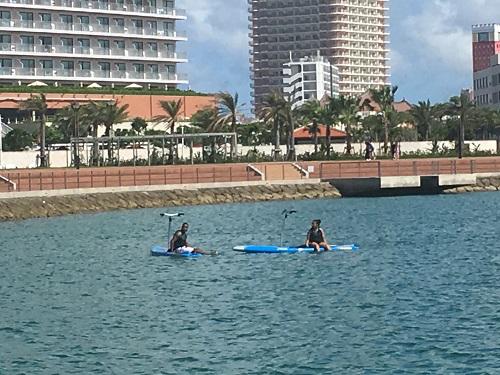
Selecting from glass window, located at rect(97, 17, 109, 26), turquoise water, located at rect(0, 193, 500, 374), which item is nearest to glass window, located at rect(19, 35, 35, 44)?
glass window, located at rect(97, 17, 109, 26)

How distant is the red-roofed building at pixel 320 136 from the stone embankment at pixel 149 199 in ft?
93.8

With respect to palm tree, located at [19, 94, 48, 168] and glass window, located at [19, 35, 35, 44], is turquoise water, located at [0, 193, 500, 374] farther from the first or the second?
glass window, located at [19, 35, 35, 44]

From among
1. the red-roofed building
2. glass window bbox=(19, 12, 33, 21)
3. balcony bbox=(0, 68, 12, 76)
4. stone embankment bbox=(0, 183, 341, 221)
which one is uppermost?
glass window bbox=(19, 12, 33, 21)

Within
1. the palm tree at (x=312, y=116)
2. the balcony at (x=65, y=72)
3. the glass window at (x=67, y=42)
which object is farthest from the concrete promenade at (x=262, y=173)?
the glass window at (x=67, y=42)

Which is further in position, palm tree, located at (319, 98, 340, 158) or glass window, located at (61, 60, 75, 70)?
glass window, located at (61, 60, 75, 70)

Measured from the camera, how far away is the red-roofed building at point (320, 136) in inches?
4779

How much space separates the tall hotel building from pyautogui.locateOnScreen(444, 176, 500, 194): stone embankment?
57886 mm

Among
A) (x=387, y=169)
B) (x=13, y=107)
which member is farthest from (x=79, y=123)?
(x=387, y=169)

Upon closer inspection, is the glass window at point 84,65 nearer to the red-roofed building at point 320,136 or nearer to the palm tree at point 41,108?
the palm tree at point 41,108

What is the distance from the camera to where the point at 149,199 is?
276 ft

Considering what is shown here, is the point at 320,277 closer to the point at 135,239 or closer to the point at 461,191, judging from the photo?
the point at 135,239

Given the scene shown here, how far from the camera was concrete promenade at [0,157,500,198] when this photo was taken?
83250 millimetres

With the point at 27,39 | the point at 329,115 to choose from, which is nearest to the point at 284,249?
the point at 329,115

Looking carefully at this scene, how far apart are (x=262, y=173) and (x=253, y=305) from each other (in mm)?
58498
